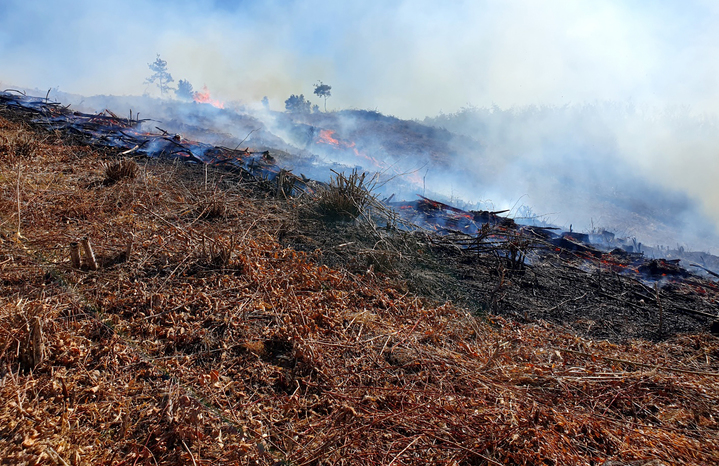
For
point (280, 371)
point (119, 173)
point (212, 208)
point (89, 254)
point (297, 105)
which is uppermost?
point (297, 105)

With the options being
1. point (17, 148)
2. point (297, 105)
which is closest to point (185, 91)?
point (297, 105)

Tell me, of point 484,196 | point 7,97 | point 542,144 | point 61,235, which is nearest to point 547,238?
point 61,235

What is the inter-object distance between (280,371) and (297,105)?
33.3 m

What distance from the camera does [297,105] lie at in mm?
33062

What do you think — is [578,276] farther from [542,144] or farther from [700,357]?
[542,144]

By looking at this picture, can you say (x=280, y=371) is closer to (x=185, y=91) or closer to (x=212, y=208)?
(x=212, y=208)

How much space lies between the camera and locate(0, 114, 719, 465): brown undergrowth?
6.70ft

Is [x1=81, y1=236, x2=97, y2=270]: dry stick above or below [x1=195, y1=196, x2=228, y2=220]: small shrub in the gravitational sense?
below

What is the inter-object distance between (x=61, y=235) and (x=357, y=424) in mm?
3771

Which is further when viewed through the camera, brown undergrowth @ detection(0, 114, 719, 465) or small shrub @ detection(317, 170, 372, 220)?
small shrub @ detection(317, 170, 372, 220)

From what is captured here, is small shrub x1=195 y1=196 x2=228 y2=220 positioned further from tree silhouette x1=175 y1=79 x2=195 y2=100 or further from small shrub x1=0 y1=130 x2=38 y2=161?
tree silhouette x1=175 y1=79 x2=195 y2=100

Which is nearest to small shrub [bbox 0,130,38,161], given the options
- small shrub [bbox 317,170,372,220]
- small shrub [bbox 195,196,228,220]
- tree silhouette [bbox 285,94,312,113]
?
small shrub [bbox 195,196,228,220]

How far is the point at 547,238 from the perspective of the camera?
873 centimetres

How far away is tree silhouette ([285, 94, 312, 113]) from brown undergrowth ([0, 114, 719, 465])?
30327 millimetres
